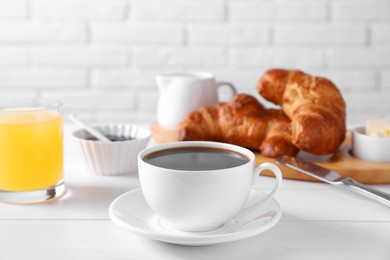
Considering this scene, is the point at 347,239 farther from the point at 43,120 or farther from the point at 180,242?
the point at 43,120

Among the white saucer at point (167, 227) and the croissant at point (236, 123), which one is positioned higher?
the croissant at point (236, 123)

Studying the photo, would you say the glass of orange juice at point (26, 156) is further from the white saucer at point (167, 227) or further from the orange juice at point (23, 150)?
the white saucer at point (167, 227)

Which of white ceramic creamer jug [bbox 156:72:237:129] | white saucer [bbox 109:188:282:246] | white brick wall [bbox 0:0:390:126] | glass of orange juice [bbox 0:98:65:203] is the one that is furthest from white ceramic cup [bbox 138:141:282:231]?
white brick wall [bbox 0:0:390:126]

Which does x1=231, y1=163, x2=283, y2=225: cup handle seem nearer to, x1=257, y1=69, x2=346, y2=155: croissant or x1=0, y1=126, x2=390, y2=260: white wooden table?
x1=0, y1=126, x2=390, y2=260: white wooden table

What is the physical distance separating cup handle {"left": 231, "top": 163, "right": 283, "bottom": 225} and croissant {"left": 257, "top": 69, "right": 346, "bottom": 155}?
→ 0.36 m

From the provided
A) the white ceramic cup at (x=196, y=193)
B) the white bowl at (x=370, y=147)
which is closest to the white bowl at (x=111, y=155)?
the white ceramic cup at (x=196, y=193)

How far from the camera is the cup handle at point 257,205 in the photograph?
87 cm

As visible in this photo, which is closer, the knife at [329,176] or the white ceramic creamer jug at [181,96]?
the knife at [329,176]

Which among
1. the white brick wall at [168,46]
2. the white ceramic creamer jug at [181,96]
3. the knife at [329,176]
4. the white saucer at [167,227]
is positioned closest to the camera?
the white saucer at [167,227]

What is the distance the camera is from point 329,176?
1102mm

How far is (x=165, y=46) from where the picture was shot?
7.60ft

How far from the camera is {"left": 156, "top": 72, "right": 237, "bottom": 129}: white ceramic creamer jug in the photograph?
1.47 m

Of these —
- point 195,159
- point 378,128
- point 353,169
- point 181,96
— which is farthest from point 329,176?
point 181,96

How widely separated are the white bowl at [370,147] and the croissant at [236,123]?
0.15m
